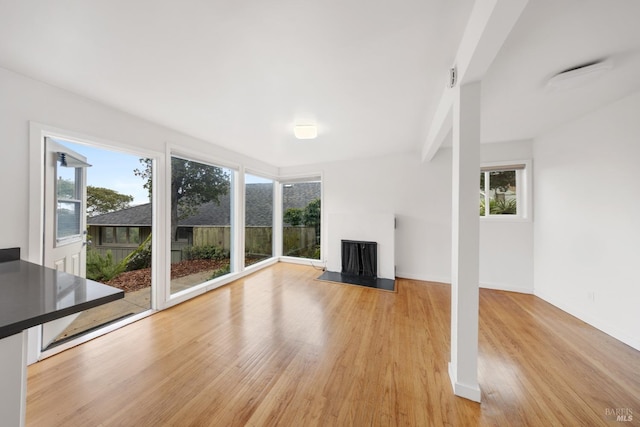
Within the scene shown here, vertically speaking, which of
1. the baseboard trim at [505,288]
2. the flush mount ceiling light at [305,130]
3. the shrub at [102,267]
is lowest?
the baseboard trim at [505,288]

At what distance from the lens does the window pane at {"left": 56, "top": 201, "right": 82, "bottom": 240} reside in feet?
6.70

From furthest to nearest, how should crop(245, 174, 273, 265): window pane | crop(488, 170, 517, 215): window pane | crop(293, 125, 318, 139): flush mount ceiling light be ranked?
crop(245, 174, 273, 265): window pane < crop(488, 170, 517, 215): window pane < crop(293, 125, 318, 139): flush mount ceiling light

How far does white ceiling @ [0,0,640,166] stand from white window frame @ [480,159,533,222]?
2.92 ft

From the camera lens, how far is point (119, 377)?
159 cm

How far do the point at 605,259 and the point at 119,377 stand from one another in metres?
4.66

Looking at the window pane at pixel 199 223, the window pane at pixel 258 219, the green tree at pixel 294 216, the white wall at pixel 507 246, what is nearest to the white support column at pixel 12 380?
the window pane at pixel 199 223

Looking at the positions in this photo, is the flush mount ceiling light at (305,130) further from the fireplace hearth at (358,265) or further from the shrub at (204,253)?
the shrub at (204,253)

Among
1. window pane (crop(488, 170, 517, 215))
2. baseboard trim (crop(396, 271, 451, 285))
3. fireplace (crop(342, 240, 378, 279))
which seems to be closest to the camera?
window pane (crop(488, 170, 517, 215))

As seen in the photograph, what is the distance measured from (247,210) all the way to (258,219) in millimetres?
502

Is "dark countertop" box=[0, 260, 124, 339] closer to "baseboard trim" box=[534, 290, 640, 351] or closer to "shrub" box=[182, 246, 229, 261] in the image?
"shrub" box=[182, 246, 229, 261]

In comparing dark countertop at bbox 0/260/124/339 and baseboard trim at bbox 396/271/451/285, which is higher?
dark countertop at bbox 0/260/124/339

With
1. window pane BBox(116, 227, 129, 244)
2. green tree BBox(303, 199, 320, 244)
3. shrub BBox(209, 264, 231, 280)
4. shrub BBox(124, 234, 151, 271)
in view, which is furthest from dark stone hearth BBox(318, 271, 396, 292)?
window pane BBox(116, 227, 129, 244)

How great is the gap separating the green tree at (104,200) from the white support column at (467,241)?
3.66m

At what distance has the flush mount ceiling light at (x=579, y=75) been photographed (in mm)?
1529
